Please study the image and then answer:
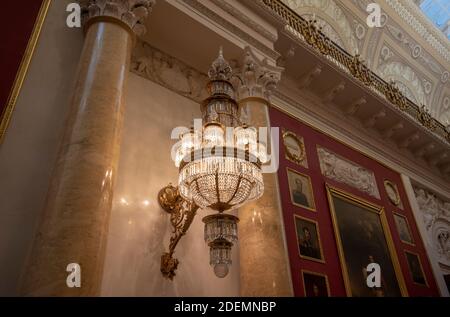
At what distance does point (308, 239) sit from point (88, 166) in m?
3.51

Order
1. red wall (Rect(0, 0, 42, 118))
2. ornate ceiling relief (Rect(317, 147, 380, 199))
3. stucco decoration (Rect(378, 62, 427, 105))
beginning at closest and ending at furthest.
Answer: red wall (Rect(0, 0, 42, 118))
ornate ceiling relief (Rect(317, 147, 380, 199))
stucco decoration (Rect(378, 62, 427, 105))

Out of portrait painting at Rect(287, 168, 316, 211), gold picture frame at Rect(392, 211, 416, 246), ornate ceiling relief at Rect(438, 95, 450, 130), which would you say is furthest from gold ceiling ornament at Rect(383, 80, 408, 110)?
ornate ceiling relief at Rect(438, 95, 450, 130)

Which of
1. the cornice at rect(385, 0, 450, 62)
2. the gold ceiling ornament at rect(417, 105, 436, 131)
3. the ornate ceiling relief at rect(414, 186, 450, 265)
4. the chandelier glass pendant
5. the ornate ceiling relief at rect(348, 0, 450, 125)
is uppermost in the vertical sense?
→ the cornice at rect(385, 0, 450, 62)

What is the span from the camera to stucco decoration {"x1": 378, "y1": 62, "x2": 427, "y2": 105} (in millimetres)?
11117

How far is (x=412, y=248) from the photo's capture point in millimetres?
→ 7316

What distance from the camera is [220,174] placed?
3084 millimetres

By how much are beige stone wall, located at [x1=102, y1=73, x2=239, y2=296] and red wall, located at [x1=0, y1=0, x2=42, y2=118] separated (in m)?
1.20

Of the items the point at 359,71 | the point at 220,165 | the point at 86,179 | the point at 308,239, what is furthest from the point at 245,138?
the point at 359,71

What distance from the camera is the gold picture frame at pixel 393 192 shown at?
25.3ft

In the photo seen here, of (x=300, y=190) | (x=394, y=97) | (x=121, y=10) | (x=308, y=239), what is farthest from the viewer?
(x=394, y=97)

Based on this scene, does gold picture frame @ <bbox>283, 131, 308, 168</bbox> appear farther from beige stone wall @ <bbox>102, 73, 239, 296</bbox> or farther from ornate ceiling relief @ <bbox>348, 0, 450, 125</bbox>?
ornate ceiling relief @ <bbox>348, 0, 450, 125</bbox>

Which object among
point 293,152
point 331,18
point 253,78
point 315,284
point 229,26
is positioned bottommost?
point 315,284

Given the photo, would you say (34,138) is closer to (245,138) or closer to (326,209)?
(245,138)
